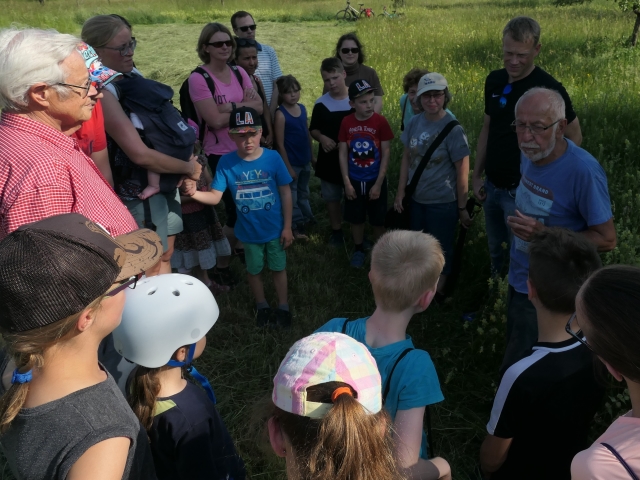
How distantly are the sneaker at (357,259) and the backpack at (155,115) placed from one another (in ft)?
7.17

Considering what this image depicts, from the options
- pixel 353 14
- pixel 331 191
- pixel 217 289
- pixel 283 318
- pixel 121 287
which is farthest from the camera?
pixel 353 14

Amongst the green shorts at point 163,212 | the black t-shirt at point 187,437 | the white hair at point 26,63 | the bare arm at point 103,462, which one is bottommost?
the black t-shirt at point 187,437

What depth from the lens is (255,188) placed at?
3.95 m

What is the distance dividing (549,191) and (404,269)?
1.31m

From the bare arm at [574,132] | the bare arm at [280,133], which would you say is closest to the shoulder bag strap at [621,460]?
the bare arm at [574,132]

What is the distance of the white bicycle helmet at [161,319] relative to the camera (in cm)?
189

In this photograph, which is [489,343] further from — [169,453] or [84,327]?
[84,327]

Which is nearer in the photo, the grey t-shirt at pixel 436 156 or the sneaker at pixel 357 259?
the grey t-shirt at pixel 436 156

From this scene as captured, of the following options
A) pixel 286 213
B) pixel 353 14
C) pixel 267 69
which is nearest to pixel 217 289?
pixel 286 213

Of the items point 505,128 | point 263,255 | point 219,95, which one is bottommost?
point 263,255

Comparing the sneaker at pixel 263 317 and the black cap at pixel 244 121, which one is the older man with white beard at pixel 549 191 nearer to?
the black cap at pixel 244 121

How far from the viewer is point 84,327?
57.2 inches

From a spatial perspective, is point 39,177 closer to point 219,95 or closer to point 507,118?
point 219,95

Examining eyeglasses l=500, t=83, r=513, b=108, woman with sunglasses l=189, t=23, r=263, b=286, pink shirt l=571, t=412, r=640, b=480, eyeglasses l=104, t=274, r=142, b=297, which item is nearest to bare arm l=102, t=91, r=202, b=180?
woman with sunglasses l=189, t=23, r=263, b=286
